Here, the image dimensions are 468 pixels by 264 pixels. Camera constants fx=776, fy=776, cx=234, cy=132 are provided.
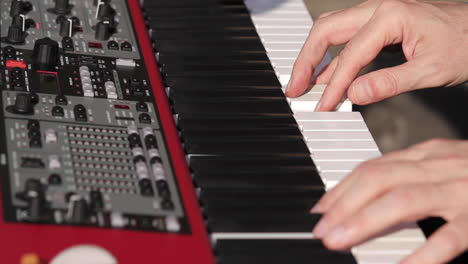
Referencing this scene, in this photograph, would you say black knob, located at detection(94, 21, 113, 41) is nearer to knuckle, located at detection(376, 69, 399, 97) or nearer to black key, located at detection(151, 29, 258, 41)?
black key, located at detection(151, 29, 258, 41)

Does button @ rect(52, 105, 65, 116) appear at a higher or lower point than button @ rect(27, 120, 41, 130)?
higher

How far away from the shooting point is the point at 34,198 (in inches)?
45.7

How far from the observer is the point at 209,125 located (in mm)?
1589

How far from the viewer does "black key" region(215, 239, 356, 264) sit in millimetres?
1217

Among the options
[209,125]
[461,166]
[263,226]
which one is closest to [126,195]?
[263,226]

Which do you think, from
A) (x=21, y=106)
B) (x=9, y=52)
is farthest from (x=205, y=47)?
(x=21, y=106)

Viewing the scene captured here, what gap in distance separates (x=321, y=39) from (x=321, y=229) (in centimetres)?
66

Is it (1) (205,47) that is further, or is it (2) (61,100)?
(1) (205,47)

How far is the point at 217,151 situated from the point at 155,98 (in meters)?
0.20

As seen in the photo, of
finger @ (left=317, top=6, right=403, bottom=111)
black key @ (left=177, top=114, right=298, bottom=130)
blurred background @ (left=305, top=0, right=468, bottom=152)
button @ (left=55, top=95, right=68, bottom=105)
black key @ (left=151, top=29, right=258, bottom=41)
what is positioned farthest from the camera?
blurred background @ (left=305, top=0, right=468, bottom=152)

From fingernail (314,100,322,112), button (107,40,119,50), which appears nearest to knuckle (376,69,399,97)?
fingernail (314,100,322,112)

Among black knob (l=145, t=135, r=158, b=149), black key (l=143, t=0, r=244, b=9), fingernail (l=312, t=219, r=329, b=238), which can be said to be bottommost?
fingernail (l=312, t=219, r=329, b=238)

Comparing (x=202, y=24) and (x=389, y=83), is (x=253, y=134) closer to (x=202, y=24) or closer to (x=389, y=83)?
(x=389, y=83)

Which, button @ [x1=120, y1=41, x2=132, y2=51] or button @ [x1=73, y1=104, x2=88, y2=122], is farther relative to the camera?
button @ [x1=120, y1=41, x2=132, y2=51]
